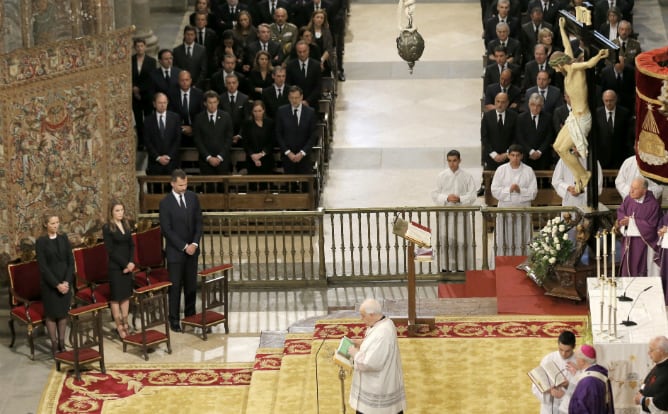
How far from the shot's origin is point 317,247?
17.6m

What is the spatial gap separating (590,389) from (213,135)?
26.6ft

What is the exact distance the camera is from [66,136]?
1611cm

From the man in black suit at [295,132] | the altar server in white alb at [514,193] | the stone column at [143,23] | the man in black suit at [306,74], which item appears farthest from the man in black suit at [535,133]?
the stone column at [143,23]

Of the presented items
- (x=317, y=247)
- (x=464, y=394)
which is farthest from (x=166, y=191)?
(x=464, y=394)

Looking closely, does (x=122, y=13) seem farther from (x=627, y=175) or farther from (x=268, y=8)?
(x=627, y=175)

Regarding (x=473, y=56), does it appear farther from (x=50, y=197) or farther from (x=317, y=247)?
(x=50, y=197)

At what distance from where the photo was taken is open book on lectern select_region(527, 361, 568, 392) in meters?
11.4

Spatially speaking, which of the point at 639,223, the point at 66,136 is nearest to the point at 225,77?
the point at 66,136

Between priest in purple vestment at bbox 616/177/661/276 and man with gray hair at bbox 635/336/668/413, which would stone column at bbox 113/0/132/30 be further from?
man with gray hair at bbox 635/336/668/413

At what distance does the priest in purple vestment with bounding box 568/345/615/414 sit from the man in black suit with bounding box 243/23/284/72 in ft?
31.8

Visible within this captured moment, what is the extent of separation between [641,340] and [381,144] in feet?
28.7

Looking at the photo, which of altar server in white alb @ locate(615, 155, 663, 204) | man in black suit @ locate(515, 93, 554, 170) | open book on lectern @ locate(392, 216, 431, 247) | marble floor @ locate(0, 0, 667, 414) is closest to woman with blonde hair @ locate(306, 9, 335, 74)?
marble floor @ locate(0, 0, 667, 414)

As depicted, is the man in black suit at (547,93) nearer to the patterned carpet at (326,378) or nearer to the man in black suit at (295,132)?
the man in black suit at (295,132)

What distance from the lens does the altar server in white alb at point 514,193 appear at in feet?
54.7
